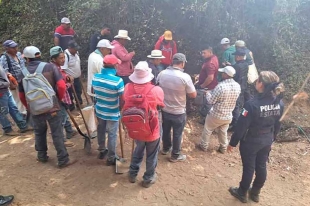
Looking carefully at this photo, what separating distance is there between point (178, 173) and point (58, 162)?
6.94 feet

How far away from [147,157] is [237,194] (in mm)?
1598

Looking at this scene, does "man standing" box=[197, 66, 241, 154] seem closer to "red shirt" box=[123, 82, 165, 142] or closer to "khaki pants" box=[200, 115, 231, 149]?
"khaki pants" box=[200, 115, 231, 149]

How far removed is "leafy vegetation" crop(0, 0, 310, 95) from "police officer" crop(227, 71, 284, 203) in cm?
454

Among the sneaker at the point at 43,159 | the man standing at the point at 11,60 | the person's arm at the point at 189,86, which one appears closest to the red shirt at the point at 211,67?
the person's arm at the point at 189,86

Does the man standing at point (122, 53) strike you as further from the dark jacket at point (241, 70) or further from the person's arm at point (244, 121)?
the person's arm at point (244, 121)

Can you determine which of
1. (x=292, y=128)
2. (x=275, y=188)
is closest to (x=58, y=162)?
(x=275, y=188)

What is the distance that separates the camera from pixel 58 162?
4867 millimetres

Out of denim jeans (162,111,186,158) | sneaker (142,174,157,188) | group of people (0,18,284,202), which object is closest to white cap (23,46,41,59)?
group of people (0,18,284,202)

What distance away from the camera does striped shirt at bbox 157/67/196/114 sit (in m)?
4.82

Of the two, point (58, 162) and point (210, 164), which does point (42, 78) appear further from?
point (210, 164)

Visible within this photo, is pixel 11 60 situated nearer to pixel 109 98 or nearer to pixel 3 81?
pixel 3 81

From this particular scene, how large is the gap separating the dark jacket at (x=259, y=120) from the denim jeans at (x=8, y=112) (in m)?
4.43

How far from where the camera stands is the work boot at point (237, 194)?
4523 mm

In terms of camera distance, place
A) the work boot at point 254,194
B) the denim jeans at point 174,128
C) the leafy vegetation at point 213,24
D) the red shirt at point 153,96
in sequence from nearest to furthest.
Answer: the red shirt at point 153,96 < the work boot at point 254,194 < the denim jeans at point 174,128 < the leafy vegetation at point 213,24
